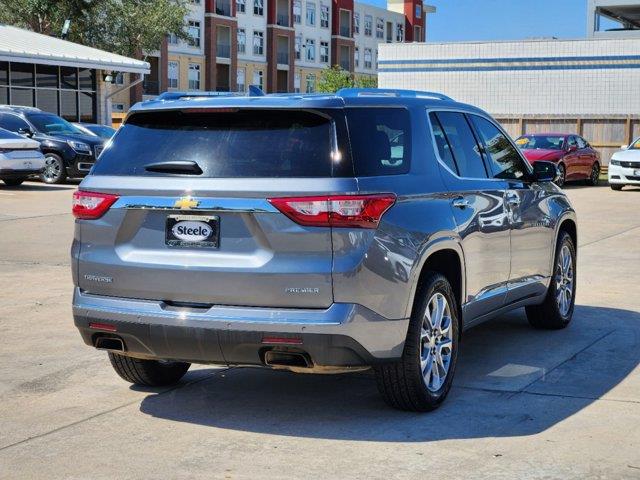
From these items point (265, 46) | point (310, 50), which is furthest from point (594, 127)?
point (310, 50)

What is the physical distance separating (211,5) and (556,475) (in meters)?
75.2

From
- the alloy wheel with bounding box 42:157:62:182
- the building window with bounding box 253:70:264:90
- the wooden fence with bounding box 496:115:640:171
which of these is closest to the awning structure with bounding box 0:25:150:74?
the alloy wheel with bounding box 42:157:62:182

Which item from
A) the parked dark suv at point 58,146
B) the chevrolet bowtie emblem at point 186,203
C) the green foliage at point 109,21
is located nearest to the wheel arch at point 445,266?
the chevrolet bowtie emblem at point 186,203

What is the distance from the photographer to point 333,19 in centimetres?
9131

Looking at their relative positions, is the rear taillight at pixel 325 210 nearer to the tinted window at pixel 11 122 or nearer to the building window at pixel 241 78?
the tinted window at pixel 11 122

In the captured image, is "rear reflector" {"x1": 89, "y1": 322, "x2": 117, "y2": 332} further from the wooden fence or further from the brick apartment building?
the brick apartment building

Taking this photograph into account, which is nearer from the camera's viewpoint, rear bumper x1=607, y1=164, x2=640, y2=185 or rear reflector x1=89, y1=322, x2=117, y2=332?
rear reflector x1=89, y1=322, x2=117, y2=332

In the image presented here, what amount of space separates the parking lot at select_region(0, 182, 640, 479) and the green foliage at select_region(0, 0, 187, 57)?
51305 mm

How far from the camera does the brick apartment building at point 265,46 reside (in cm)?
7506

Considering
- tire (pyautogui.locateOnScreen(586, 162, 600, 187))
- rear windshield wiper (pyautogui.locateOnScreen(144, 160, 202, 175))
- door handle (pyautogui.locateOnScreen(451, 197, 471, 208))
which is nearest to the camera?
rear windshield wiper (pyautogui.locateOnScreen(144, 160, 202, 175))

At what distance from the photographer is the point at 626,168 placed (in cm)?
2748

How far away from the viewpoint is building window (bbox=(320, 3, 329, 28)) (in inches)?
3541

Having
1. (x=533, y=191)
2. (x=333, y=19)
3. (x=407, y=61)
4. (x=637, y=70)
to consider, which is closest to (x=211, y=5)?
(x=333, y=19)

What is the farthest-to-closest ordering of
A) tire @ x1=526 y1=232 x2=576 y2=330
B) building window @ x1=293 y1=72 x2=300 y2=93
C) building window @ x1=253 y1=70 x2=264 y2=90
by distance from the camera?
1. building window @ x1=293 y1=72 x2=300 y2=93
2. building window @ x1=253 y1=70 x2=264 y2=90
3. tire @ x1=526 y1=232 x2=576 y2=330
